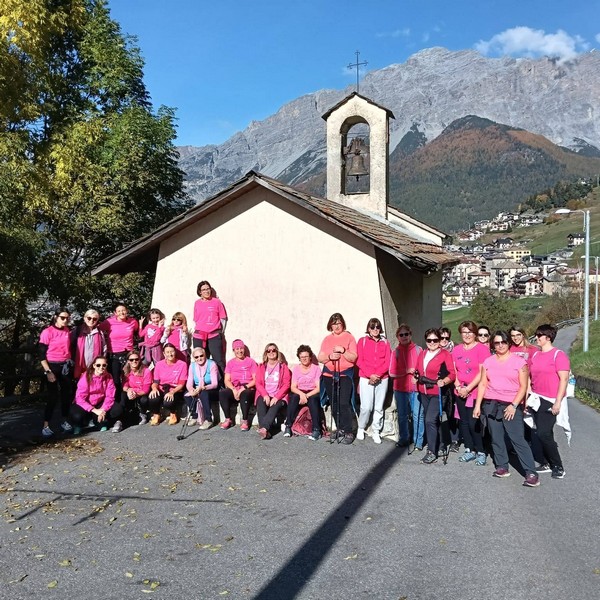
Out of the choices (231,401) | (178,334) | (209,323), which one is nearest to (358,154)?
(209,323)

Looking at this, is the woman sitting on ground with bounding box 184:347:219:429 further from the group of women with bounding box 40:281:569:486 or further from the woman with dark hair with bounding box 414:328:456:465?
the woman with dark hair with bounding box 414:328:456:465

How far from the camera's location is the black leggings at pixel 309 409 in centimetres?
884

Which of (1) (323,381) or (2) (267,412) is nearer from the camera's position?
(1) (323,381)

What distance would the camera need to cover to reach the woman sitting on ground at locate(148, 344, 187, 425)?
9516 mm

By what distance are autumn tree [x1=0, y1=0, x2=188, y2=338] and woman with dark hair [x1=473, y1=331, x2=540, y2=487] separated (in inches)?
313

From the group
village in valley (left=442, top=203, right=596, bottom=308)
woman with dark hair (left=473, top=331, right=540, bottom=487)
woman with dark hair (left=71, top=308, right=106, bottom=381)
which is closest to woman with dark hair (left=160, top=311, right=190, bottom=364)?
woman with dark hair (left=71, top=308, right=106, bottom=381)

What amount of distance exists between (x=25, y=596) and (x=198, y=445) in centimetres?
432

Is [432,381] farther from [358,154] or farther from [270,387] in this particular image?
[358,154]

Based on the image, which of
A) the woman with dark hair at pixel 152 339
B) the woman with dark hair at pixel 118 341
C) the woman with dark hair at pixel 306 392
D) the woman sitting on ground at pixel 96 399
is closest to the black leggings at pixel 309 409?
the woman with dark hair at pixel 306 392

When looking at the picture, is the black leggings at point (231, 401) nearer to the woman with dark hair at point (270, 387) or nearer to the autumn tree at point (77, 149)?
the woman with dark hair at point (270, 387)

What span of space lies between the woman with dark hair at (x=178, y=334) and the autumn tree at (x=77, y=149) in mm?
2863

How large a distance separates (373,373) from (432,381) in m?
0.97

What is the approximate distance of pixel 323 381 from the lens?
8859mm

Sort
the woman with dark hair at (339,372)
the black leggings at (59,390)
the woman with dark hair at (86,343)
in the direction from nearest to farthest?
the woman with dark hair at (339,372) < the black leggings at (59,390) < the woman with dark hair at (86,343)
